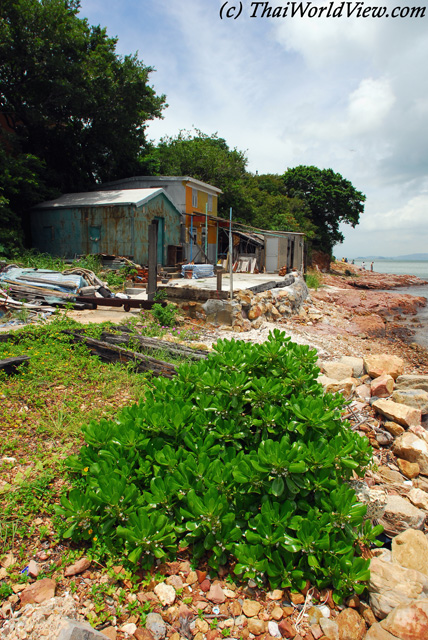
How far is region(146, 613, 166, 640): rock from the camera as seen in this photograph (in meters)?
2.06

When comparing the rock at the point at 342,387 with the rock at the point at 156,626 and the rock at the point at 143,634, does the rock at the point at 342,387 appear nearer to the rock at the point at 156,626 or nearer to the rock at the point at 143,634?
the rock at the point at 156,626

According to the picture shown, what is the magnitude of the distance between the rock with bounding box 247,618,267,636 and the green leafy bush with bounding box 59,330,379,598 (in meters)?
0.20

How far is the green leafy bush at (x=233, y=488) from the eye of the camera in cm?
226

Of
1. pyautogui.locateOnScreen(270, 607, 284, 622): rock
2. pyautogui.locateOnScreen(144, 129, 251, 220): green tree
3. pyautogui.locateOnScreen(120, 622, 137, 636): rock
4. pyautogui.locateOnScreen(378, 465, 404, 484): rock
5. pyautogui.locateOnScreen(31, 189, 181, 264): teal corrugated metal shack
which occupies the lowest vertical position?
pyautogui.locateOnScreen(378, 465, 404, 484): rock

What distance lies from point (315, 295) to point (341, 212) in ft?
62.2

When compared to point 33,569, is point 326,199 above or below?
above

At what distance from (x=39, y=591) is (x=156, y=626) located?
0.70m

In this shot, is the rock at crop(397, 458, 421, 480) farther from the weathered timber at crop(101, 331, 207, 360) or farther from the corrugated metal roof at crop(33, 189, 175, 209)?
the corrugated metal roof at crop(33, 189, 175, 209)

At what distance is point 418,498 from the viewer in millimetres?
3596

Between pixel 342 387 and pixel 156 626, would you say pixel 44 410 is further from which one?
pixel 342 387

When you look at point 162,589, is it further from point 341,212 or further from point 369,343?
point 341,212

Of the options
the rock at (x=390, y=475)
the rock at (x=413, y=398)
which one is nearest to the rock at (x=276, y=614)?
the rock at (x=390, y=475)

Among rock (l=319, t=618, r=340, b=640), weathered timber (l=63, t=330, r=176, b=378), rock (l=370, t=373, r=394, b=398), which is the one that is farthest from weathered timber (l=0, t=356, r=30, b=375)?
rock (l=370, t=373, r=394, b=398)

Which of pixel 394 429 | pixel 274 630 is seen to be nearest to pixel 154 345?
pixel 394 429
